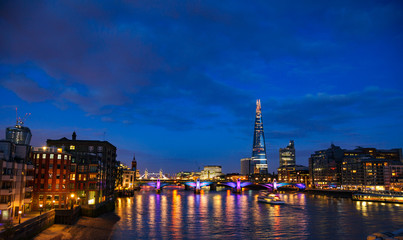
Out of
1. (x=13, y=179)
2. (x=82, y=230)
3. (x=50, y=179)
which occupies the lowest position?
(x=82, y=230)

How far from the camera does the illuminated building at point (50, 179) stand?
7412 cm

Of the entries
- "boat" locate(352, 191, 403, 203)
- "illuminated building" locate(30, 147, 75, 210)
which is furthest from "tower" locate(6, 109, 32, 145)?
"boat" locate(352, 191, 403, 203)

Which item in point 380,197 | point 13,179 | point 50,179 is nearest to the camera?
point 13,179

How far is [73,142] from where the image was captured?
363 ft

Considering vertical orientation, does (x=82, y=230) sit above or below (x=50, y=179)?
below

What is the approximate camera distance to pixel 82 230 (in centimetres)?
5731

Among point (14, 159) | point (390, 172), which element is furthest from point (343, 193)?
point (14, 159)

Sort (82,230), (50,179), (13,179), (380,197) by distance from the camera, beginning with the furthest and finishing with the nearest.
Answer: (380,197) < (50,179) < (82,230) < (13,179)

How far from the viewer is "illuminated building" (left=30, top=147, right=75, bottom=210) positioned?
74125 mm

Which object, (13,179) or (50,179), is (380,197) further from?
(13,179)

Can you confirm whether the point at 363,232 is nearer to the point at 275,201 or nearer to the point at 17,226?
the point at 17,226

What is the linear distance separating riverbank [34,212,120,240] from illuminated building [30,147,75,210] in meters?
10.0

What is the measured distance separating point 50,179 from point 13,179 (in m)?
22.1

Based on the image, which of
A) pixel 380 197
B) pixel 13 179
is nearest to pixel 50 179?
pixel 13 179
